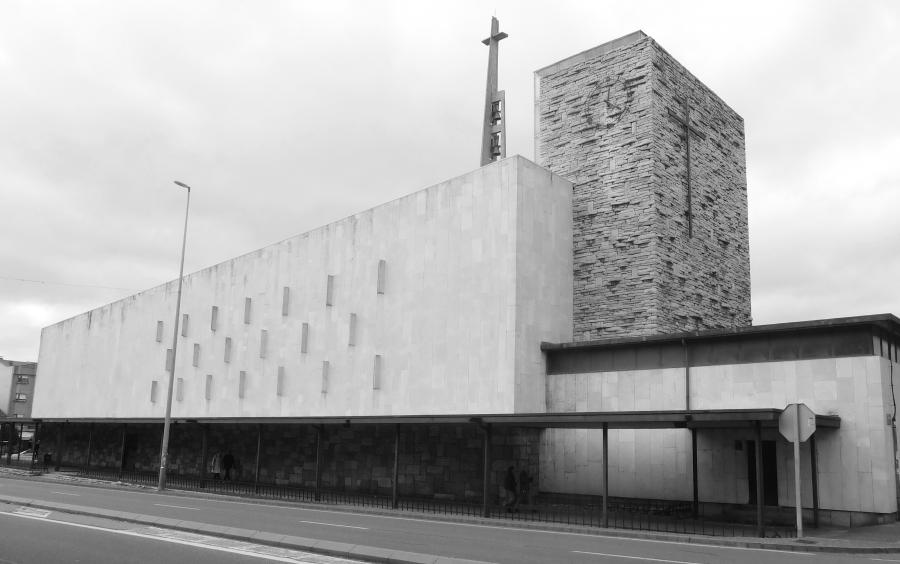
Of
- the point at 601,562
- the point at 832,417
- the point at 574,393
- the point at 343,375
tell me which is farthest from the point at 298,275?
the point at 601,562

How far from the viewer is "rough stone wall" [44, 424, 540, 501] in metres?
28.2

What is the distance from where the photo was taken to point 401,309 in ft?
103

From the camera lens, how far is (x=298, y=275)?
3769cm

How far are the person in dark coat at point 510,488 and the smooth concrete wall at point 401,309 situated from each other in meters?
2.11

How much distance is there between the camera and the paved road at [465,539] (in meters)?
13.9

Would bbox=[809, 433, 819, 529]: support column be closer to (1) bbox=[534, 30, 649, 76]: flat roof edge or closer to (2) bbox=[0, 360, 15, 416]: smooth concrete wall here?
(1) bbox=[534, 30, 649, 76]: flat roof edge

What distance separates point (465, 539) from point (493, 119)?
24063mm

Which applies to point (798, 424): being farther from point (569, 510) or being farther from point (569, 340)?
point (569, 340)

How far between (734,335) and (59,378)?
5277 centimetres

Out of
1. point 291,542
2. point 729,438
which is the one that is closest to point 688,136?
point 729,438

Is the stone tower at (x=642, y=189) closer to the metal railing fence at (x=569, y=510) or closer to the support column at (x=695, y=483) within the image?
the support column at (x=695, y=483)

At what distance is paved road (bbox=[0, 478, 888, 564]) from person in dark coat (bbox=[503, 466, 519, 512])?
362cm

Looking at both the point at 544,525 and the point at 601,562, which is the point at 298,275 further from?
the point at 601,562

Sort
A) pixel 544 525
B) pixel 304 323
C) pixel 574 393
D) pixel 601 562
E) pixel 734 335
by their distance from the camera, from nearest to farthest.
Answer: pixel 601 562 → pixel 544 525 → pixel 734 335 → pixel 574 393 → pixel 304 323
